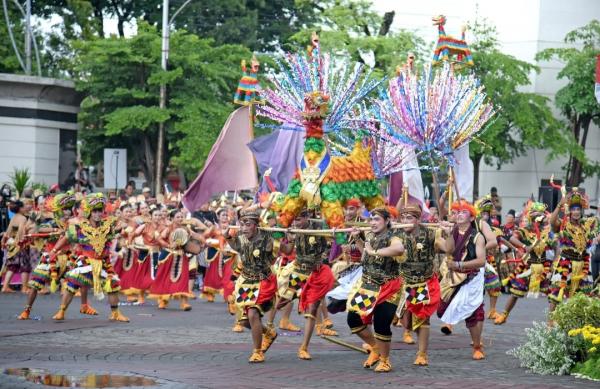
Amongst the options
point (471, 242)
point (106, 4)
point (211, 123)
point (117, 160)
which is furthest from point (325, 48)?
point (471, 242)

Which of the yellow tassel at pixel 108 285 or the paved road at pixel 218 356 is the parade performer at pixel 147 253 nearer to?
the paved road at pixel 218 356

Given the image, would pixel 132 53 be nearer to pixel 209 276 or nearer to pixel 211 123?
pixel 211 123

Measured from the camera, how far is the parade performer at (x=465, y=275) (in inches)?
554

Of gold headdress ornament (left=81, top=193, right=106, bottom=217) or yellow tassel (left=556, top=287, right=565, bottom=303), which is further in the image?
gold headdress ornament (left=81, top=193, right=106, bottom=217)

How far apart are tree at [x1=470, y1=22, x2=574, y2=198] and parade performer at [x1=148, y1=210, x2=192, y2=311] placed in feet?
56.4

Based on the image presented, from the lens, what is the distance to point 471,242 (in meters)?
14.2

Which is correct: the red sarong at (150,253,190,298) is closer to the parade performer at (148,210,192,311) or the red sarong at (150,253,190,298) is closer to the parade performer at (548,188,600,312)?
the parade performer at (148,210,192,311)

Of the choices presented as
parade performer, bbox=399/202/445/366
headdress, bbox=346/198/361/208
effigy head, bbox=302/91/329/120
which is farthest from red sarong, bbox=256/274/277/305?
effigy head, bbox=302/91/329/120

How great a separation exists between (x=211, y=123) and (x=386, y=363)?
23.2m

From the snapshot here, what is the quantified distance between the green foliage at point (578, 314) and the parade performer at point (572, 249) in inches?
139

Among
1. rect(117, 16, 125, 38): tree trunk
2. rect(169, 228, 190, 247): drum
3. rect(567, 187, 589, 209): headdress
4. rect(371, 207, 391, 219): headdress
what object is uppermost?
rect(117, 16, 125, 38): tree trunk

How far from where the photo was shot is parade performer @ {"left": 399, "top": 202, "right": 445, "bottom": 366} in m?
13.5

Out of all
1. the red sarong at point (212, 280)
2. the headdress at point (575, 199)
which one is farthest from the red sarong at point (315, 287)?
the red sarong at point (212, 280)

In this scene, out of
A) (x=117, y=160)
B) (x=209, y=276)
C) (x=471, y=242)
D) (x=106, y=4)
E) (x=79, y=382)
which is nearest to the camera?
(x=79, y=382)
